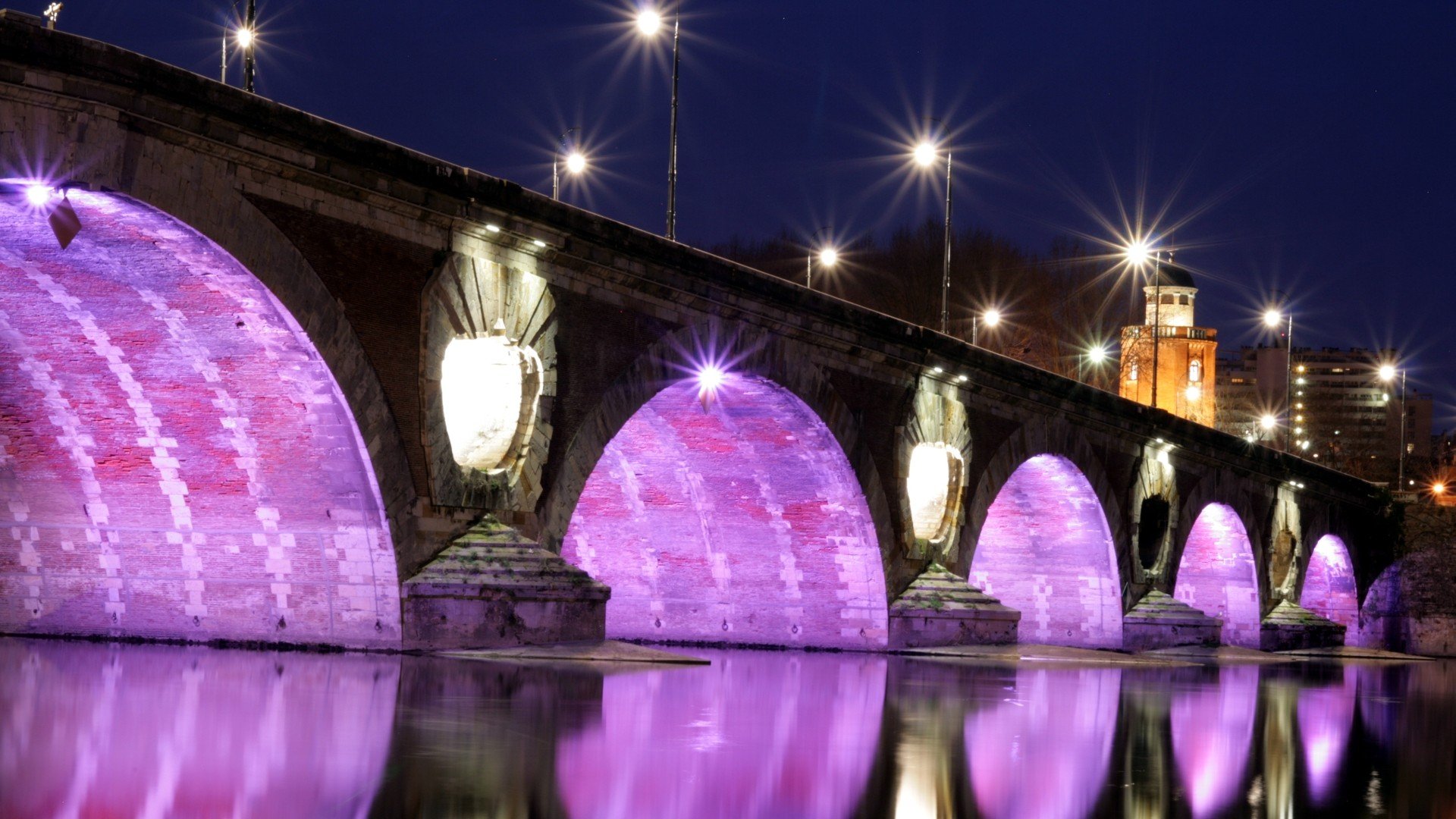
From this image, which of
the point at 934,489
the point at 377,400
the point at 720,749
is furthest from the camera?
the point at 934,489

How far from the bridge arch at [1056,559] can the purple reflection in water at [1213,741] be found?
1163 centimetres

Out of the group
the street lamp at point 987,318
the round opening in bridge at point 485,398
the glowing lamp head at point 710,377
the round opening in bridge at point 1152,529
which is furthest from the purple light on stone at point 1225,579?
the round opening in bridge at point 485,398

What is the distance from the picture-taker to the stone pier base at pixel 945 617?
2653 cm

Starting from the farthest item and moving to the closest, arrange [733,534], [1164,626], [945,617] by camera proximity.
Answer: [1164,626]
[733,534]
[945,617]

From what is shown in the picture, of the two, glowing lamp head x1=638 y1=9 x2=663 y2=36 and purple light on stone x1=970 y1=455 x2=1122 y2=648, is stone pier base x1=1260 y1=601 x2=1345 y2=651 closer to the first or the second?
purple light on stone x1=970 y1=455 x2=1122 y2=648

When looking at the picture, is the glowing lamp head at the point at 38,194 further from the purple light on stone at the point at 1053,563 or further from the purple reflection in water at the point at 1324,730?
the purple light on stone at the point at 1053,563

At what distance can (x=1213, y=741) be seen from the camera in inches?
525

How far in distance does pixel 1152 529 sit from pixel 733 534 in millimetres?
12904

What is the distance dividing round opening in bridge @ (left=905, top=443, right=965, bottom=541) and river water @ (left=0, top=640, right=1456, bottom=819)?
8.98 m

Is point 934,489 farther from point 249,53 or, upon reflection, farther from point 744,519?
point 249,53

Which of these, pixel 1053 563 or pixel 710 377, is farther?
pixel 1053 563

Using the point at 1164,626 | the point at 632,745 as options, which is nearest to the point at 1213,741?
the point at 632,745

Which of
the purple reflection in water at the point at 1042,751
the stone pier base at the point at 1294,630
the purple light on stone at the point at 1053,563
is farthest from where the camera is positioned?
the stone pier base at the point at 1294,630

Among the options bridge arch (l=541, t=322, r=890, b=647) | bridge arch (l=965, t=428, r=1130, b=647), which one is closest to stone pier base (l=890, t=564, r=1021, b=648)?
bridge arch (l=541, t=322, r=890, b=647)
